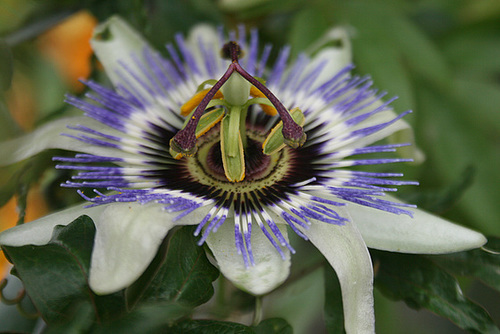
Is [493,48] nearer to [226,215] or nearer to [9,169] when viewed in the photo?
[226,215]

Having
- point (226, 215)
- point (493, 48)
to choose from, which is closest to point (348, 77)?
point (226, 215)

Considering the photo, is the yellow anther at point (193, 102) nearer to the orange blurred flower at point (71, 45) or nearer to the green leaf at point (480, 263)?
the orange blurred flower at point (71, 45)

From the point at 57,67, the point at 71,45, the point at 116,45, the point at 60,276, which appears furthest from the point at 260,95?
the point at 57,67

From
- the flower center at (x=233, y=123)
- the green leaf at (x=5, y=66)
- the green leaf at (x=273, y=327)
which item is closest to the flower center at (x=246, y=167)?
the flower center at (x=233, y=123)

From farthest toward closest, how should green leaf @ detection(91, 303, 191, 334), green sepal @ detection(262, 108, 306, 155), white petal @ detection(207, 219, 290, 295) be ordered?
green sepal @ detection(262, 108, 306, 155), white petal @ detection(207, 219, 290, 295), green leaf @ detection(91, 303, 191, 334)

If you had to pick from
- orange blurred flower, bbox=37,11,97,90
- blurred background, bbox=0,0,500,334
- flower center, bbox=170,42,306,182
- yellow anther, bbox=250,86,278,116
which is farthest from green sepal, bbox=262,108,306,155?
orange blurred flower, bbox=37,11,97,90

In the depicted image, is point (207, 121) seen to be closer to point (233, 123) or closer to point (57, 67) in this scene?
point (233, 123)

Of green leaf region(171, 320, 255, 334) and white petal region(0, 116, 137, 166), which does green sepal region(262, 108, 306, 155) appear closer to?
white petal region(0, 116, 137, 166)
